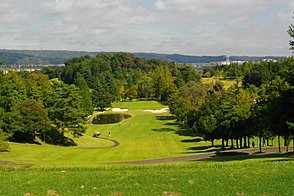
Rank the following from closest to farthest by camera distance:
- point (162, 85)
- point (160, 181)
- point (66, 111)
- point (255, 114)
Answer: point (160, 181) → point (255, 114) → point (66, 111) → point (162, 85)

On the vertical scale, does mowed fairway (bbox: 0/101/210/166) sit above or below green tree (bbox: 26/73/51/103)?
below

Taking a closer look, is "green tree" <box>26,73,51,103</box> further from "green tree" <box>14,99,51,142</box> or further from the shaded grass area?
the shaded grass area

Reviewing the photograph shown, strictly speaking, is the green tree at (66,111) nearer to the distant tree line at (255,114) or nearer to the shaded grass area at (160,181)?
the distant tree line at (255,114)

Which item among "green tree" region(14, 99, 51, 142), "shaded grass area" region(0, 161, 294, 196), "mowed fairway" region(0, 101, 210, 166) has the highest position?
"shaded grass area" region(0, 161, 294, 196)

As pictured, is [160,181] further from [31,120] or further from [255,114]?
[31,120]

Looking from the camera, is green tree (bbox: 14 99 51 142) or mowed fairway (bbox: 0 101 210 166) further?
green tree (bbox: 14 99 51 142)

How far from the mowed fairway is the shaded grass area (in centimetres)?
1374

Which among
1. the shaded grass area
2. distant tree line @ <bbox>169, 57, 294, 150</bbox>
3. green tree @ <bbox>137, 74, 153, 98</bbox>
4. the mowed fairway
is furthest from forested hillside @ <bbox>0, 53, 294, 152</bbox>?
green tree @ <bbox>137, 74, 153, 98</bbox>

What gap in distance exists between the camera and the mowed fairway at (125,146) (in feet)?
148

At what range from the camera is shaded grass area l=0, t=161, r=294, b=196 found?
1839 cm

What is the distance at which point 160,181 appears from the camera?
19.3 m

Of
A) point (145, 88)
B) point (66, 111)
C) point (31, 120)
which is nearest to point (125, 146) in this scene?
point (66, 111)

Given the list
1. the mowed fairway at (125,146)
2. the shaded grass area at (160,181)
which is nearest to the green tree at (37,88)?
the mowed fairway at (125,146)

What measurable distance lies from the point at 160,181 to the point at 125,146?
A: 4355 cm
